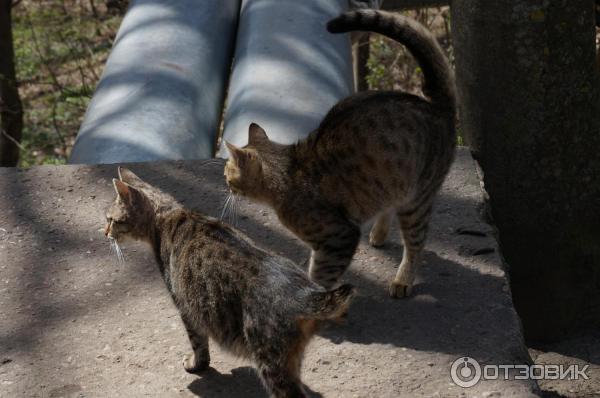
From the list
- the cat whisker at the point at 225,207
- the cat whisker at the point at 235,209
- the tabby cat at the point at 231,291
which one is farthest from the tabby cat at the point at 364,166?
the tabby cat at the point at 231,291

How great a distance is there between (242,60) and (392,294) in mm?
2686

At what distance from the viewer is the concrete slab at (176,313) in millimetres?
3943

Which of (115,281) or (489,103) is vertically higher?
(489,103)

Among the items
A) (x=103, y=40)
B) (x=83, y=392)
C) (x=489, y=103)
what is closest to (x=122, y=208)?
(x=83, y=392)

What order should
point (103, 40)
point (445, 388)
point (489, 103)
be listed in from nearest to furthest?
point (445, 388), point (489, 103), point (103, 40)

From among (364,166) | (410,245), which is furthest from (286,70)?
(410,245)

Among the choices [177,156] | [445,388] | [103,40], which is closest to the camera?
[445,388]

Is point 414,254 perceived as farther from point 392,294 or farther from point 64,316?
point 64,316

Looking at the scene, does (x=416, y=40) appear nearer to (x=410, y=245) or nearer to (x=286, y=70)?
(x=410, y=245)

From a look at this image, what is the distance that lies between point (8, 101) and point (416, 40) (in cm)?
534

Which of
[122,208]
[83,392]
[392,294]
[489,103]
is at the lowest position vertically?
[83,392]

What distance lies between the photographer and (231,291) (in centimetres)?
→ 365

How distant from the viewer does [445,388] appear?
12.5ft

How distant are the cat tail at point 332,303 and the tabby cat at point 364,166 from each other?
1.07 meters
